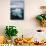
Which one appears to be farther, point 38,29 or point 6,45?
point 38,29

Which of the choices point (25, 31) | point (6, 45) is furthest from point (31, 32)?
point (6, 45)

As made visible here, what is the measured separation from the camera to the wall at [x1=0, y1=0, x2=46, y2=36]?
327 centimetres

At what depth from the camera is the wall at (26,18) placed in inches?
129

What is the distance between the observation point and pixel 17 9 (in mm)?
3264

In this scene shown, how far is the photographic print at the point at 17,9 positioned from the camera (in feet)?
10.7

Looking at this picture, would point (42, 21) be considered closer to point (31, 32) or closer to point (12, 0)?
point (31, 32)

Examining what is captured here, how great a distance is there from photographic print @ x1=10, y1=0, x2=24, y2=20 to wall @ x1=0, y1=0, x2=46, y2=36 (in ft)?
0.19

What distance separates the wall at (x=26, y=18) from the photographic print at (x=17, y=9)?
57 mm

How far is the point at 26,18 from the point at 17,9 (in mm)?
237

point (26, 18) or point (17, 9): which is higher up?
point (17, 9)

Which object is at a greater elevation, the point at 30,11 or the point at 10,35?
the point at 30,11

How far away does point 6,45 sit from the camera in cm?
297

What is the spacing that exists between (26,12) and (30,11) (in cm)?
8

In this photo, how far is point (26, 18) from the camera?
3.29m
